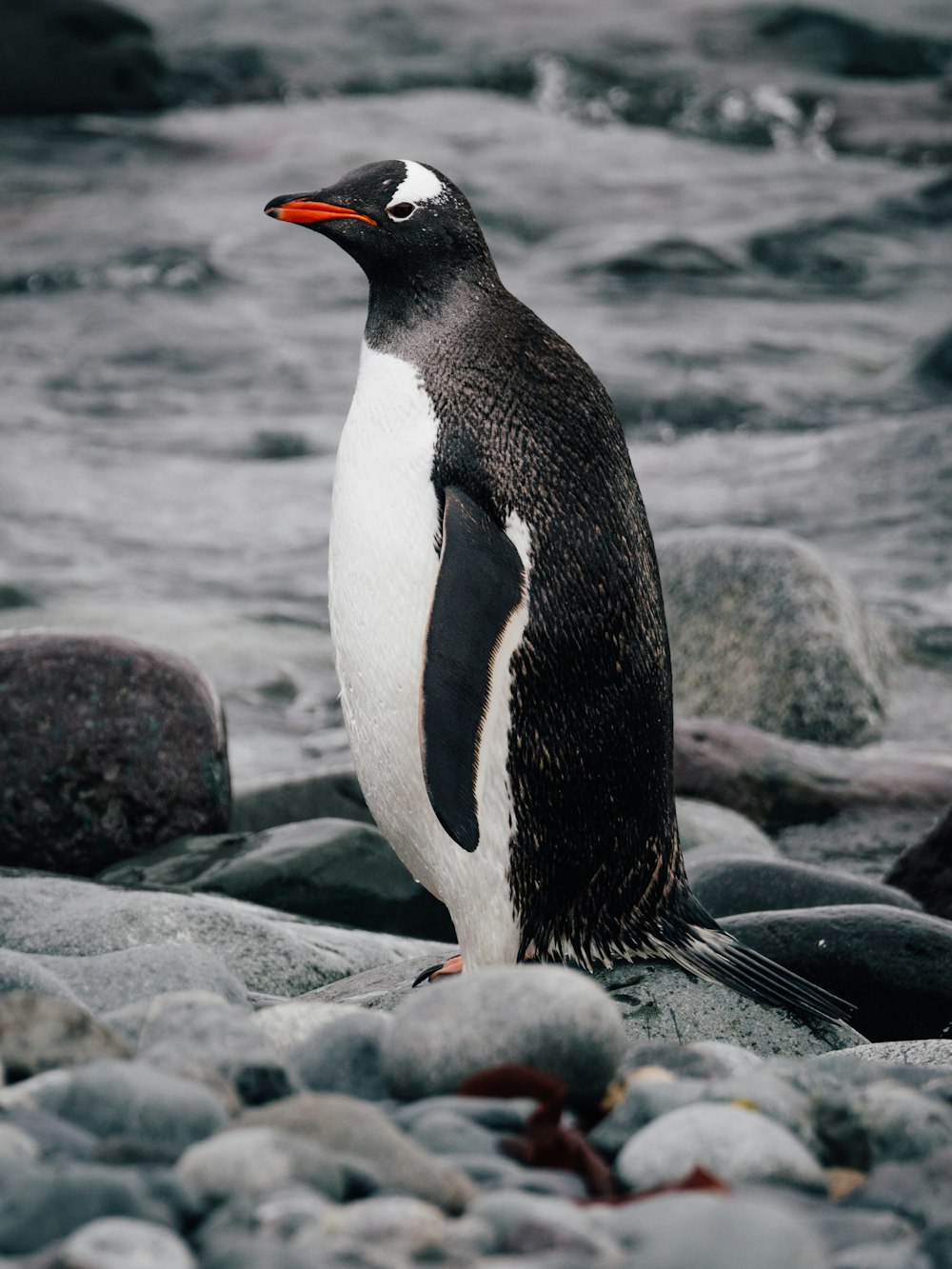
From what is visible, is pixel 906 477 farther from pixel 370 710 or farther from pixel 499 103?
pixel 499 103

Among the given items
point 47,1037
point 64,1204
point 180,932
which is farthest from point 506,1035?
point 180,932

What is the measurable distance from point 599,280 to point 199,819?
1613 centimetres

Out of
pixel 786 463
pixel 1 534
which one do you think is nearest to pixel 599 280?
pixel 786 463

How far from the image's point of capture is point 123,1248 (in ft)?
5.49

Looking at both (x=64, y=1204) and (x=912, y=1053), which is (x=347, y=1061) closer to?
(x=64, y=1204)

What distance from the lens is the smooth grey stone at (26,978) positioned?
278 cm

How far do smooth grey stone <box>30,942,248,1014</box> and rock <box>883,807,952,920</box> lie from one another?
277 cm

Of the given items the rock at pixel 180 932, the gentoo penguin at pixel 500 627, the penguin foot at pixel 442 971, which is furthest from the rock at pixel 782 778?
the penguin foot at pixel 442 971

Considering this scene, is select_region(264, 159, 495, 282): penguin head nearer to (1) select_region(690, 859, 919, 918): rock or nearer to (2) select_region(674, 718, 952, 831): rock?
(1) select_region(690, 859, 919, 918): rock

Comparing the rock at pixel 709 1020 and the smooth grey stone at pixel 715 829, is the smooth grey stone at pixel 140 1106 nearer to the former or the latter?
the rock at pixel 709 1020

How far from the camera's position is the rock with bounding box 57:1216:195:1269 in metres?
1.63

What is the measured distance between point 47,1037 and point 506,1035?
25.0 inches

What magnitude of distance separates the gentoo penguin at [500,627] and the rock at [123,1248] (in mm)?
1689

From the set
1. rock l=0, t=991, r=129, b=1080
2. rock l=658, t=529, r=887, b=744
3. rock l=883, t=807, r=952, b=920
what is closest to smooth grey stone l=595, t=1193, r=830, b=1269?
rock l=0, t=991, r=129, b=1080
